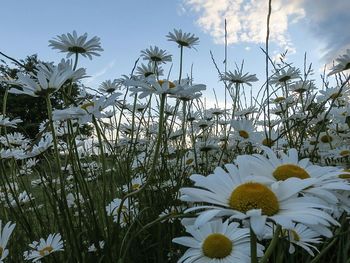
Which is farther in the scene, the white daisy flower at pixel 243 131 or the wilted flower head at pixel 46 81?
the white daisy flower at pixel 243 131

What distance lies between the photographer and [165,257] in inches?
78.4

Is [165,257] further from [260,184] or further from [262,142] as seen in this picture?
[260,184]

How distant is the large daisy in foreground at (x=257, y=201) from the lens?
70cm

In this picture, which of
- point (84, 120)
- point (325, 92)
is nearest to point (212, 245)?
point (84, 120)

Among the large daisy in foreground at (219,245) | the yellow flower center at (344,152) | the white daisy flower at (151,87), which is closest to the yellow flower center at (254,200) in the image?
the large daisy in foreground at (219,245)

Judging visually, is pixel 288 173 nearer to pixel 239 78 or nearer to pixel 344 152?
pixel 344 152

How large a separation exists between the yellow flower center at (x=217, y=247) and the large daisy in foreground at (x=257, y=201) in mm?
314

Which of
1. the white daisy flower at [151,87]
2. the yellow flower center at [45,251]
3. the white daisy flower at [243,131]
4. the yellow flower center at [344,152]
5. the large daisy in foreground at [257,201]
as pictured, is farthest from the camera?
the white daisy flower at [243,131]

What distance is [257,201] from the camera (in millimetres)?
798

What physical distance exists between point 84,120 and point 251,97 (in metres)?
2.43

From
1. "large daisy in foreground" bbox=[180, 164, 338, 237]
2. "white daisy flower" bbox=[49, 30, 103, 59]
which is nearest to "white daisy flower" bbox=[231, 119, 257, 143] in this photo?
"white daisy flower" bbox=[49, 30, 103, 59]


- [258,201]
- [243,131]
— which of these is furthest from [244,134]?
[258,201]

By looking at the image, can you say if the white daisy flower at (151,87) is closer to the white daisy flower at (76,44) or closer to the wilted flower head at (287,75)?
the white daisy flower at (76,44)

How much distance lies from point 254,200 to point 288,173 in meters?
0.25
